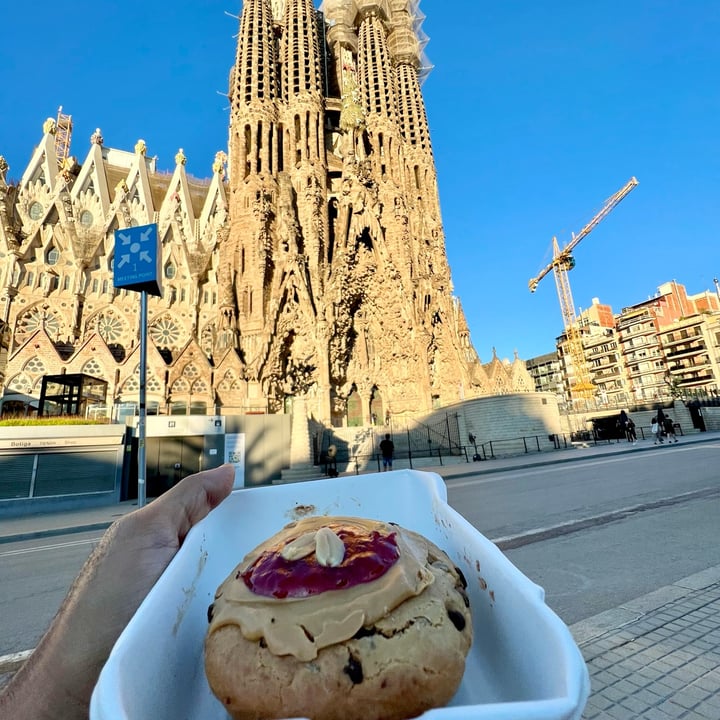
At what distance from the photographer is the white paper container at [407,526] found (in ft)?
1.65

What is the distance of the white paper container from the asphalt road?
5.46ft

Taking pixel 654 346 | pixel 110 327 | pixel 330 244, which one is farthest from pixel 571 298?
pixel 110 327

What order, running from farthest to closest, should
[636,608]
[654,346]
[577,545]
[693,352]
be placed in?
[654,346], [693,352], [577,545], [636,608]

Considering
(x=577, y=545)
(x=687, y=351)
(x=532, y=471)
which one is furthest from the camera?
(x=687, y=351)

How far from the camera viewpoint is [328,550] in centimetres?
80

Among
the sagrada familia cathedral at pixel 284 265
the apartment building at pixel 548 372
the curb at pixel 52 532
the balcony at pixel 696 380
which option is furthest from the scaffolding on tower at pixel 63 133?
the balcony at pixel 696 380

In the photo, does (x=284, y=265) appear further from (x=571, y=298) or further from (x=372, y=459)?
(x=571, y=298)

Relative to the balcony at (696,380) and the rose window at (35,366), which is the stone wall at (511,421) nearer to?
the rose window at (35,366)

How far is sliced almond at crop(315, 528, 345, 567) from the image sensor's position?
2.60 feet

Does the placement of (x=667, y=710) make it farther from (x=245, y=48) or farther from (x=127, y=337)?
(x=245, y=48)

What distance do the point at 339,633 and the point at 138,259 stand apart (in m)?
9.91

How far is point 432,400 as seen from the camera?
26141 mm

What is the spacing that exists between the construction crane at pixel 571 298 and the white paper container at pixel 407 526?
194 feet

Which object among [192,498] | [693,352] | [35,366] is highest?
[693,352]
